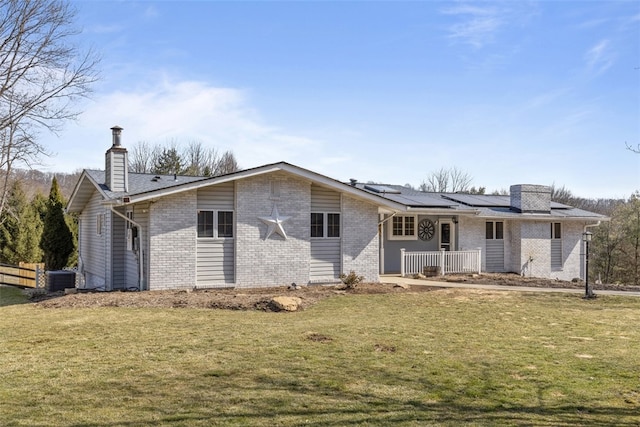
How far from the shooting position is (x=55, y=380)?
6.25 metres

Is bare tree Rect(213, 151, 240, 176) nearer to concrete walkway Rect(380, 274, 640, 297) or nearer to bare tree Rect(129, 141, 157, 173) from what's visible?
bare tree Rect(129, 141, 157, 173)

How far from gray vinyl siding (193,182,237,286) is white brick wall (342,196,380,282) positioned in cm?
394

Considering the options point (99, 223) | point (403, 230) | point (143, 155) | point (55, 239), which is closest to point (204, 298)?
point (99, 223)

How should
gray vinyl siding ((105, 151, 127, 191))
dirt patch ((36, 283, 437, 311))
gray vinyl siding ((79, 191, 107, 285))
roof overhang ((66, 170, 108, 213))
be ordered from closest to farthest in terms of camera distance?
dirt patch ((36, 283, 437, 311)), gray vinyl siding ((105, 151, 127, 191)), gray vinyl siding ((79, 191, 107, 285)), roof overhang ((66, 170, 108, 213))

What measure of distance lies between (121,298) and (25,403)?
7.92 meters

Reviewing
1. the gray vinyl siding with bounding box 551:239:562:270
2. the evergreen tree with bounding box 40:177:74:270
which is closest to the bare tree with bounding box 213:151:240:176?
the evergreen tree with bounding box 40:177:74:270

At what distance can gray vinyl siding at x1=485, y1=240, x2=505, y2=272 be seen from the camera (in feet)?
75.4

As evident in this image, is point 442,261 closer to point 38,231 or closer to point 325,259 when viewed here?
point 325,259

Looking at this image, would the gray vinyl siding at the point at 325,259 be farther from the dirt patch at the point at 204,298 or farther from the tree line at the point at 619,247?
the tree line at the point at 619,247

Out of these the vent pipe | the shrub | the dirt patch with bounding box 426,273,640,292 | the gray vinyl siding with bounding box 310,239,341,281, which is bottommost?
the dirt patch with bounding box 426,273,640,292

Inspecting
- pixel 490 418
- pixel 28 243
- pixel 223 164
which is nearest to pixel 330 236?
pixel 490 418

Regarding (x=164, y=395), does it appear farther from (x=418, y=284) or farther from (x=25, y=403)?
(x=418, y=284)

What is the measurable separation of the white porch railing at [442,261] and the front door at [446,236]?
97 cm

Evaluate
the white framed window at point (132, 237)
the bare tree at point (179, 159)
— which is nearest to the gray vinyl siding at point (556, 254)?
the white framed window at point (132, 237)
